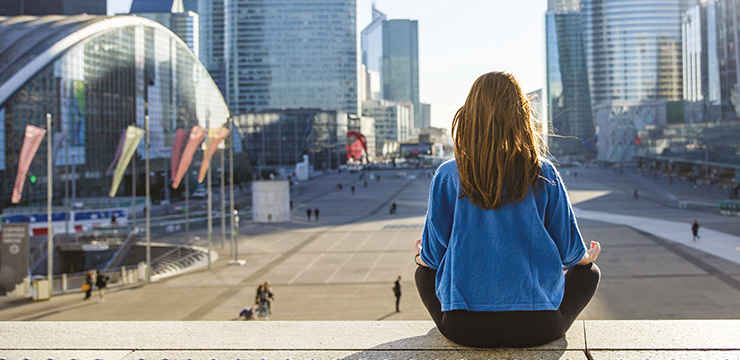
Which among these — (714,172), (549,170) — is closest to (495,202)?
(549,170)

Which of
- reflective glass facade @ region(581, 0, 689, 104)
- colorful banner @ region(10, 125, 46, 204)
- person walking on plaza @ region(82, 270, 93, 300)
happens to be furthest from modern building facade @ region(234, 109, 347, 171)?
person walking on plaza @ region(82, 270, 93, 300)

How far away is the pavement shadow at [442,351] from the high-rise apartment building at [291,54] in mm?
158241

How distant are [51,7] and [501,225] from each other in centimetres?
8060

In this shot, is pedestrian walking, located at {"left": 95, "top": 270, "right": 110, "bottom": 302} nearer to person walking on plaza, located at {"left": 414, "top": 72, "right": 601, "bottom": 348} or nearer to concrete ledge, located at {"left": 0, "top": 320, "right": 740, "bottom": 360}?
concrete ledge, located at {"left": 0, "top": 320, "right": 740, "bottom": 360}

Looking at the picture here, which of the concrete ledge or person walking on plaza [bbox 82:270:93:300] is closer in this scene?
the concrete ledge

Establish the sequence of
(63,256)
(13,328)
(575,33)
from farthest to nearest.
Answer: (575,33), (63,256), (13,328)

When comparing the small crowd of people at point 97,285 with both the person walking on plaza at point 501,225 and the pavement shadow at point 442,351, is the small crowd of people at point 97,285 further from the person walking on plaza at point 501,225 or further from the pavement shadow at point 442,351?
the person walking on plaza at point 501,225

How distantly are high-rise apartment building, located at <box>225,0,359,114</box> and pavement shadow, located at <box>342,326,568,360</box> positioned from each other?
158 m

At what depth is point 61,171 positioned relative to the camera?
54375 millimetres

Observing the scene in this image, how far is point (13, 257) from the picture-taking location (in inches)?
880

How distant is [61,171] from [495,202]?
58.0m

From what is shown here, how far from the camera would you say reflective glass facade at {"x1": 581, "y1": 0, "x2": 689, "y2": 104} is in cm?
15200

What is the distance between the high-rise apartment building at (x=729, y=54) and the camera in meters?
72.1

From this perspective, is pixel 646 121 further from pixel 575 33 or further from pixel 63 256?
pixel 63 256
